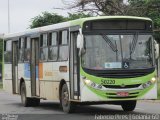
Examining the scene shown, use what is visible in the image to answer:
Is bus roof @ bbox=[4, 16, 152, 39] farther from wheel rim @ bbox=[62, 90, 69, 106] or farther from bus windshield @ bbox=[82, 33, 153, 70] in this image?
Answer: wheel rim @ bbox=[62, 90, 69, 106]

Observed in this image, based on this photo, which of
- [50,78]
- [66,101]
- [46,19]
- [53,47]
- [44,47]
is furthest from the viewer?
[46,19]

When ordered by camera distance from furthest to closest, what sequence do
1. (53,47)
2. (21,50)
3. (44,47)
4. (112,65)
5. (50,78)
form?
(21,50) < (44,47) < (50,78) < (53,47) < (112,65)

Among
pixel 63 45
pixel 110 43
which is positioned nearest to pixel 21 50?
pixel 63 45

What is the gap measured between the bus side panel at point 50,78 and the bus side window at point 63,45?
220mm

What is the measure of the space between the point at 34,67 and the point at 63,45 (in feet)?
11.5

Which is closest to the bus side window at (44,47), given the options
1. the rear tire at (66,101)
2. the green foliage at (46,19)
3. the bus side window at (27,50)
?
the bus side window at (27,50)

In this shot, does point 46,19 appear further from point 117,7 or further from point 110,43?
point 110,43

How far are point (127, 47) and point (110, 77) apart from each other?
43.8 inches

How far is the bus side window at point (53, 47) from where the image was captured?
69.2 ft

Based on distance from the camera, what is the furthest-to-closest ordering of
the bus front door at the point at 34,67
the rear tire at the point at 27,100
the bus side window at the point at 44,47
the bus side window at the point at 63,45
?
the rear tire at the point at 27,100 → the bus front door at the point at 34,67 → the bus side window at the point at 44,47 → the bus side window at the point at 63,45

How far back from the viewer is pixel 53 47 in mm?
21328

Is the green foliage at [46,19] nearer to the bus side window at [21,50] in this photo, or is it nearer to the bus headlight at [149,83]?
A: the bus side window at [21,50]

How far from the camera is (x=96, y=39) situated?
18781 mm

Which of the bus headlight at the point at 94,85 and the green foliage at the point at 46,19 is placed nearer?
the bus headlight at the point at 94,85
